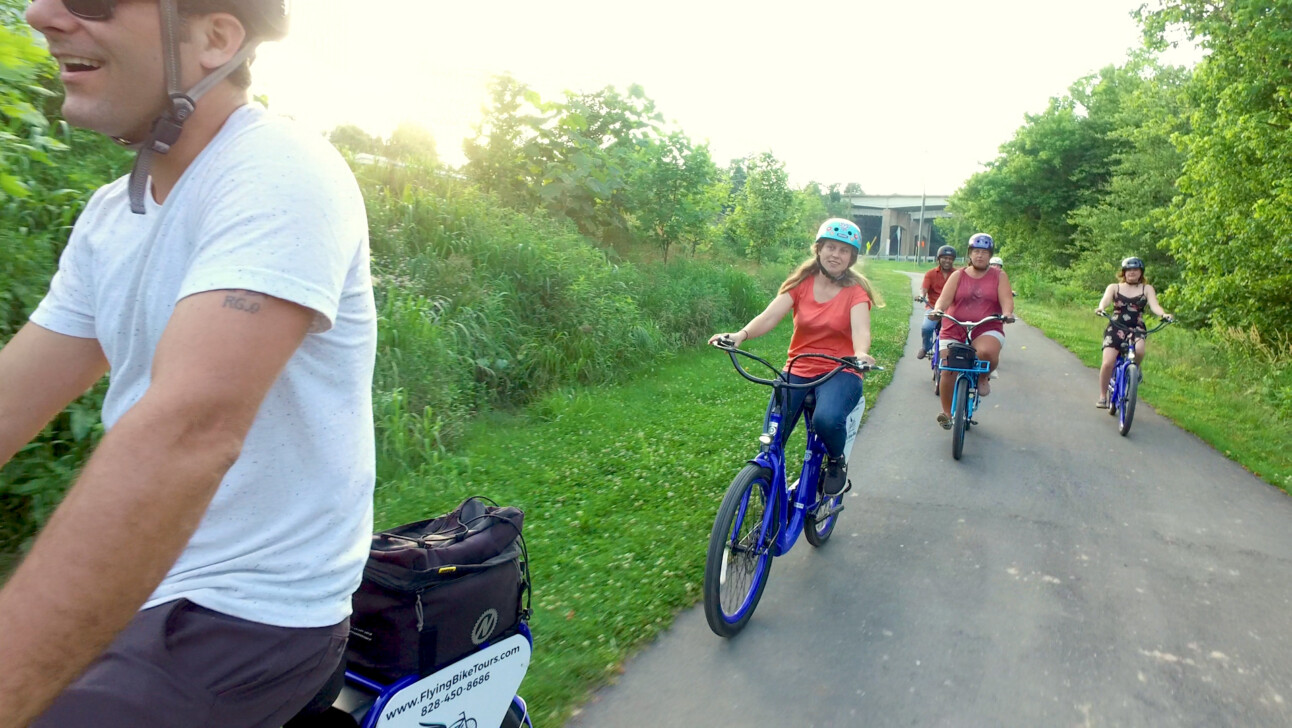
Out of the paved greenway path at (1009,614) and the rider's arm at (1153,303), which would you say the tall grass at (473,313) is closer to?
the paved greenway path at (1009,614)

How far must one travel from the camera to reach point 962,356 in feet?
27.2

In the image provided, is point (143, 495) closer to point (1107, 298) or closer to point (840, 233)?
point (840, 233)

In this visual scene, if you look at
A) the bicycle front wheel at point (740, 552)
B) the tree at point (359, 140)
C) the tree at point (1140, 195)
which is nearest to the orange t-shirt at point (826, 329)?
the bicycle front wheel at point (740, 552)

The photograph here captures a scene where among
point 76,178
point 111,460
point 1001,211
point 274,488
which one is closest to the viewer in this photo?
point 111,460

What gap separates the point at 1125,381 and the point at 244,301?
10201 mm

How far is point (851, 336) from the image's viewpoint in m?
5.07

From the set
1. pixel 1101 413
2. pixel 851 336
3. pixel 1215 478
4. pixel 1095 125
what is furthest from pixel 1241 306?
pixel 1095 125

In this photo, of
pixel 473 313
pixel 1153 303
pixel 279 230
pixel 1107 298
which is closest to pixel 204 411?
pixel 279 230

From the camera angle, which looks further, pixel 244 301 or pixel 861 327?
pixel 861 327

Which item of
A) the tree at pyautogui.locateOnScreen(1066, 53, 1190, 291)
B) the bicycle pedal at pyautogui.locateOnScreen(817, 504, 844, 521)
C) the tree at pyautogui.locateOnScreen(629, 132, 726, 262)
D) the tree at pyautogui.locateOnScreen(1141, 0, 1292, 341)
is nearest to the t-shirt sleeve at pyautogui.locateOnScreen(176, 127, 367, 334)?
the bicycle pedal at pyautogui.locateOnScreen(817, 504, 844, 521)

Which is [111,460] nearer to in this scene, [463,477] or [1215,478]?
[463,477]

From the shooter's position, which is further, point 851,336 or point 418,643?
point 851,336

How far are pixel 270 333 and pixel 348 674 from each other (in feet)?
3.08

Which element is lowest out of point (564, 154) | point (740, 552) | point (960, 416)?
point (960, 416)
